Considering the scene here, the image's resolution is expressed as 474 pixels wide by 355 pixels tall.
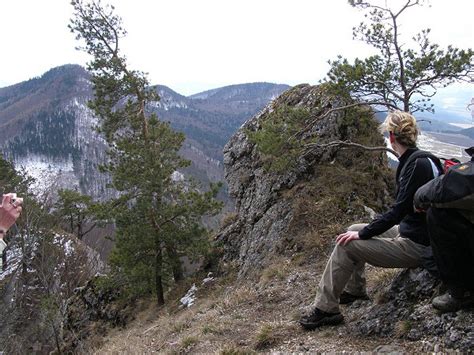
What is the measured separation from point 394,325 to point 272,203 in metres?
7.68

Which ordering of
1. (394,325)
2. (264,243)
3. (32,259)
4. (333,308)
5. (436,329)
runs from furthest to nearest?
(32,259)
(264,243)
(333,308)
(394,325)
(436,329)

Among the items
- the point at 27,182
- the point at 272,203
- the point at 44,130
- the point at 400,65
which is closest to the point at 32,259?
the point at 27,182

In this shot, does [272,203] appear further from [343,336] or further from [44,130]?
[44,130]

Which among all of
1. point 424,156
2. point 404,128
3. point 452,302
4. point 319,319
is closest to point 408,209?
point 424,156

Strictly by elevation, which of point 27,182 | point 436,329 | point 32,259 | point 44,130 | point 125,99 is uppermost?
point 44,130

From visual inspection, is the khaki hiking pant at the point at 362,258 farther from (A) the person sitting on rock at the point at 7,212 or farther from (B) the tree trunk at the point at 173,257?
(B) the tree trunk at the point at 173,257

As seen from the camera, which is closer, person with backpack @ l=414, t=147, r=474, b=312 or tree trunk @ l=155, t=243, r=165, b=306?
person with backpack @ l=414, t=147, r=474, b=312

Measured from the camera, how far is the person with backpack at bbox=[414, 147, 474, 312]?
3277 mm

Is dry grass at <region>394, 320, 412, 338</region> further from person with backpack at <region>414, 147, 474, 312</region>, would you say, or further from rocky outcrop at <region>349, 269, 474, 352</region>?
person with backpack at <region>414, 147, 474, 312</region>

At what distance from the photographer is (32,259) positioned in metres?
22.6

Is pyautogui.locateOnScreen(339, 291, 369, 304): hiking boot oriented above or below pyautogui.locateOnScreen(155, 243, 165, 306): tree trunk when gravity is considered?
above

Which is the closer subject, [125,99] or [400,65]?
[400,65]

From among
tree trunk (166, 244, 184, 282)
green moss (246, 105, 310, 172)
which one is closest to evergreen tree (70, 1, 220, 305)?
tree trunk (166, 244, 184, 282)

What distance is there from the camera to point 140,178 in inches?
555
